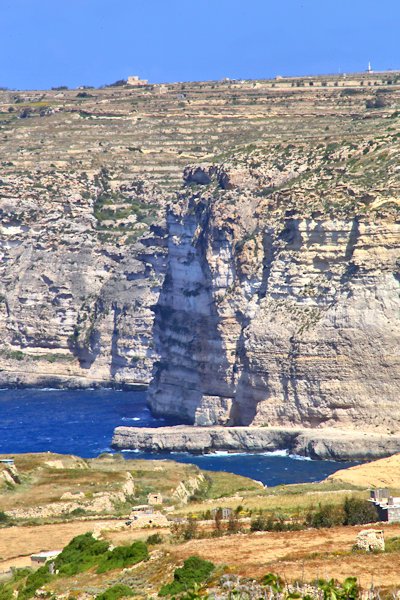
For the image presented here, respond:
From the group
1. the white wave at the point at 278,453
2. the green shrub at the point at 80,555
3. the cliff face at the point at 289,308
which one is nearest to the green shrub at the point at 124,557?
the green shrub at the point at 80,555

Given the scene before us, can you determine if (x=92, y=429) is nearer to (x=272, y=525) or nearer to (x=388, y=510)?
(x=388, y=510)

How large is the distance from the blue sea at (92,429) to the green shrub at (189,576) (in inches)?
1628

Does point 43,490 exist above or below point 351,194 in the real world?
below

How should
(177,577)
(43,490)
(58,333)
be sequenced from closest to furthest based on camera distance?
(177,577) < (43,490) < (58,333)

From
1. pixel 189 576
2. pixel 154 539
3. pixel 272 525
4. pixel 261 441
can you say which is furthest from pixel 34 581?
pixel 261 441

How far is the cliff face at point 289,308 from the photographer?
83.2 meters

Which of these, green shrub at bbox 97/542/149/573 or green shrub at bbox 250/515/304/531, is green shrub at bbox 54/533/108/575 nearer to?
green shrub at bbox 97/542/149/573

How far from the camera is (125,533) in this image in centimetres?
4012

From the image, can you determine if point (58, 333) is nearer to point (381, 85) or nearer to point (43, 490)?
point (381, 85)

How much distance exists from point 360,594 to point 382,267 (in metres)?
55.8

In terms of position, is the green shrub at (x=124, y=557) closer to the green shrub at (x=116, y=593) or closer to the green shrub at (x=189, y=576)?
the green shrub at (x=116, y=593)

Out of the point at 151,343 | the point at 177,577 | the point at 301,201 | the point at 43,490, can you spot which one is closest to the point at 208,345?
the point at 301,201

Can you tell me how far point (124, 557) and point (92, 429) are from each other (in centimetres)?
6109

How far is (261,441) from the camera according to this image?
84875mm
